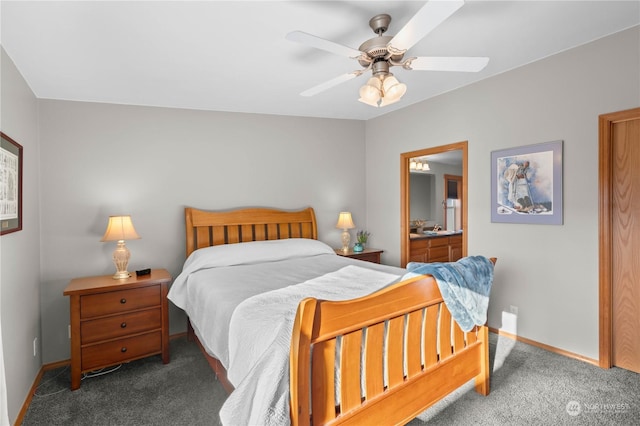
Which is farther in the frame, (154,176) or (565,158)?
(154,176)

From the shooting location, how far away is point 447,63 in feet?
6.72

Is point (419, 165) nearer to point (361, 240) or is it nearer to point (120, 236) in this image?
point (361, 240)

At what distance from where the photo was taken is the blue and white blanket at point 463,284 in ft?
6.57

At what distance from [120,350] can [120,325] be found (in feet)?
0.68

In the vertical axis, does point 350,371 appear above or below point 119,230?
below

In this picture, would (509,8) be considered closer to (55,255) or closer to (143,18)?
(143,18)

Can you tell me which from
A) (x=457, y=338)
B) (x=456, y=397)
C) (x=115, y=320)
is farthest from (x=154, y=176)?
(x=456, y=397)

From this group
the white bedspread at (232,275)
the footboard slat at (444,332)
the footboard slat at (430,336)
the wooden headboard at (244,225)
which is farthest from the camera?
the wooden headboard at (244,225)

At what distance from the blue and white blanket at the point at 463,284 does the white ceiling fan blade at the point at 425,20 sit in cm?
126

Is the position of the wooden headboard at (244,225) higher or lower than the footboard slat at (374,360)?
higher

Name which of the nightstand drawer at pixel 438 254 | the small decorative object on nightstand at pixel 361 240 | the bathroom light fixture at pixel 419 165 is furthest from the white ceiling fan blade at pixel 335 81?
the bathroom light fixture at pixel 419 165

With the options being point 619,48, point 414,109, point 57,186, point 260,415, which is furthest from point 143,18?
point 619,48

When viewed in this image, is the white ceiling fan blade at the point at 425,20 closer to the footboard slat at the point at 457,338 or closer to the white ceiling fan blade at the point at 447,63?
the white ceiling fan blade at the point at 447,63

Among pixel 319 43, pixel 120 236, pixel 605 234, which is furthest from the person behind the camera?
pixel 120 236
